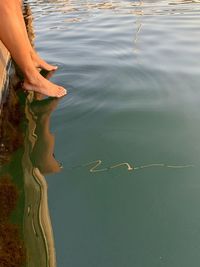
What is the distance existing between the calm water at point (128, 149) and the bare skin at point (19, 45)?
225mm

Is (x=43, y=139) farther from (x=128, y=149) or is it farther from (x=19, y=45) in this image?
(x=19, y=45)

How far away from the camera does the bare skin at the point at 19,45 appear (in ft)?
9.12

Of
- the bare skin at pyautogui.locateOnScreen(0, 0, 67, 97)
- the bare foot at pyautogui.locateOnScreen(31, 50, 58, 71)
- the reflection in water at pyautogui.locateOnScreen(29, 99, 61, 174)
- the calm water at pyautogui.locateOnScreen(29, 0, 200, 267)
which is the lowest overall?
the calm water at pyautogui.locateOnScreen(29, 0, 200, 267)

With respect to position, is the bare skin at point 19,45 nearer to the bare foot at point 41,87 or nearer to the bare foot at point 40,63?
the bare foot at point 41,87

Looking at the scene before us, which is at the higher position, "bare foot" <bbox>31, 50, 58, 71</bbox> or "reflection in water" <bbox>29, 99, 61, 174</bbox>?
"bare foot" <bbox>31, 50, 58, 71</bbox>

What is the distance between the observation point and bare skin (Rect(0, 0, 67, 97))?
278 centimetres

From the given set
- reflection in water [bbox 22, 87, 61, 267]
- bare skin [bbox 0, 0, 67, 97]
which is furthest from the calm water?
bare skin [bbox 0, 0, 67, 97]

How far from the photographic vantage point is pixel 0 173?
89.9 inches

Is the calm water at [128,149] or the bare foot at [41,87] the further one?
the bare foot at [41,87]

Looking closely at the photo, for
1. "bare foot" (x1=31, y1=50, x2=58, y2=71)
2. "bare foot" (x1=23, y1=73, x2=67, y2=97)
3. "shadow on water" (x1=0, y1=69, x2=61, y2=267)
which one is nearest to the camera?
"shadow on water" (x1=0, y1=69, x2=61, y2=267)

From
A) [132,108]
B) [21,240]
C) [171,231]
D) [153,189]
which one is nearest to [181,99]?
[132,108]

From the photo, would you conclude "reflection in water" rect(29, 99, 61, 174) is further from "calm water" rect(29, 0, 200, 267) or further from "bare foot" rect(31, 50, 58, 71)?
"bare foot" rect(31, 50, 58, 71)

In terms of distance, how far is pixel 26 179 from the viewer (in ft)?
7.29

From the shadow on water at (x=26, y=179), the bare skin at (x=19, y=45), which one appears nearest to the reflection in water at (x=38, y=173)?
the shadow on water at (x=26, y=179)
